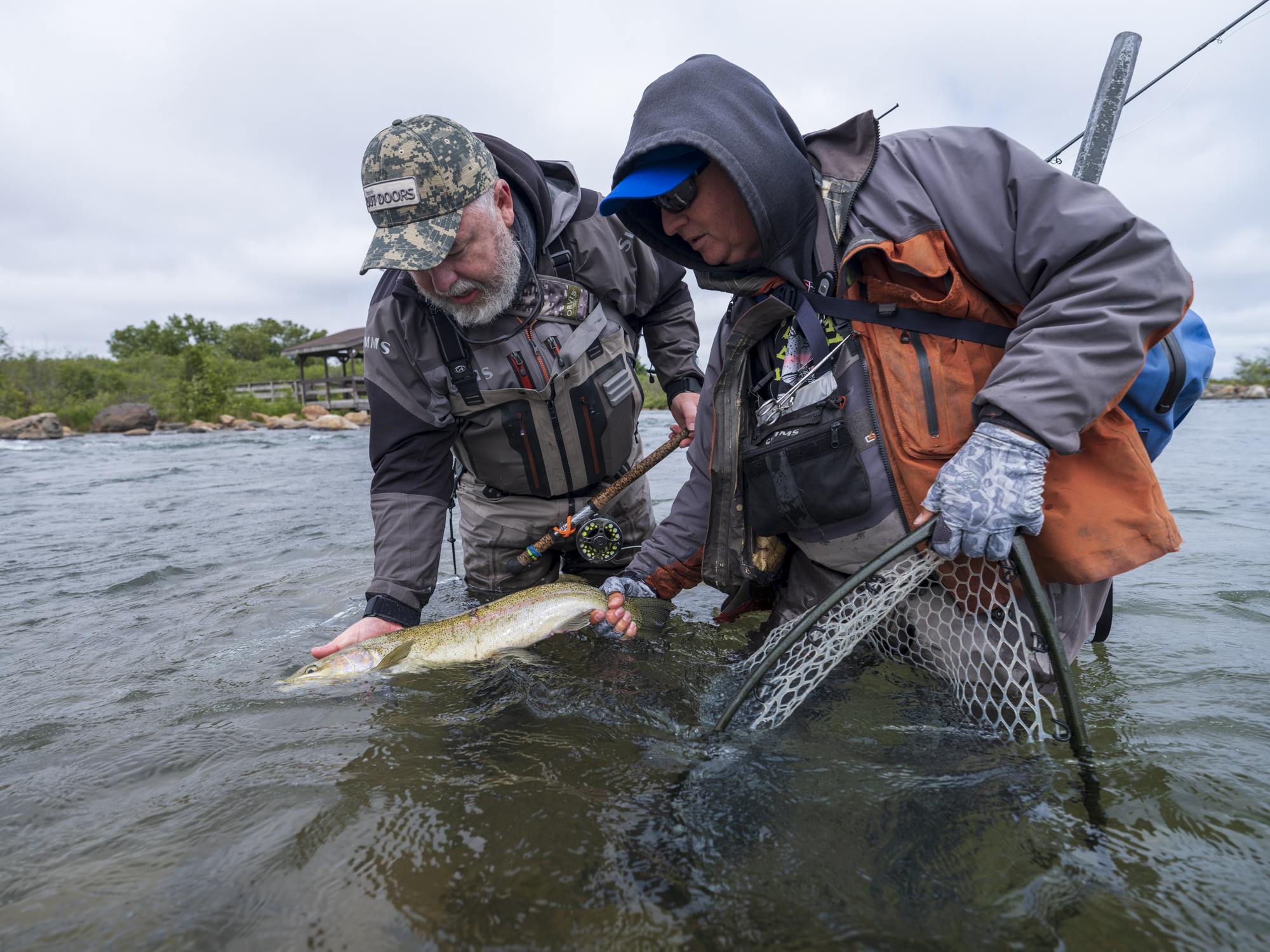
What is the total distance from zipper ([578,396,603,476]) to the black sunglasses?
5.08 ft

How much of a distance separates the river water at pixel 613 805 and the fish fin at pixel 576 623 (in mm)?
174

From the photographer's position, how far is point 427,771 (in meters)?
2.33

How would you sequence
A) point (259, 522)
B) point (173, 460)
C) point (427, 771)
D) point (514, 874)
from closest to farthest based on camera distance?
point (514, 874) → point (427, 771) → point (259, 522) → point (173, 460)

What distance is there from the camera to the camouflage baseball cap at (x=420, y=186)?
121 inches

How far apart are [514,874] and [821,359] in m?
1.76

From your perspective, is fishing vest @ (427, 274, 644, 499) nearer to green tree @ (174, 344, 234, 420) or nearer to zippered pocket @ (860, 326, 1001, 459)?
zippered pocket @ (860, 326, 1001, 459)

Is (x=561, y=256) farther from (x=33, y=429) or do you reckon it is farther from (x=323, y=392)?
(x=323, y=392)

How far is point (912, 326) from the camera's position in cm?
218

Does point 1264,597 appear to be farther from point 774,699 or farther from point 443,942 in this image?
point 443,942

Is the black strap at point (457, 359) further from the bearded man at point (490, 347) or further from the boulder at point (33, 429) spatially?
the boulder at point (33, 429)

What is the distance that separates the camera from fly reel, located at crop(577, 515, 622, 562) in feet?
13.2

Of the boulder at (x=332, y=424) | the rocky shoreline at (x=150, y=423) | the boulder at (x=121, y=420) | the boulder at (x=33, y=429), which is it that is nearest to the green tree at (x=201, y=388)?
the rocky shoreline at (x=150, y=423)

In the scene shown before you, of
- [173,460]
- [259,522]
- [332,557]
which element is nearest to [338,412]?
[173,460]

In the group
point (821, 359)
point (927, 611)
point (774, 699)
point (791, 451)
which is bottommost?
point (774, 699)
